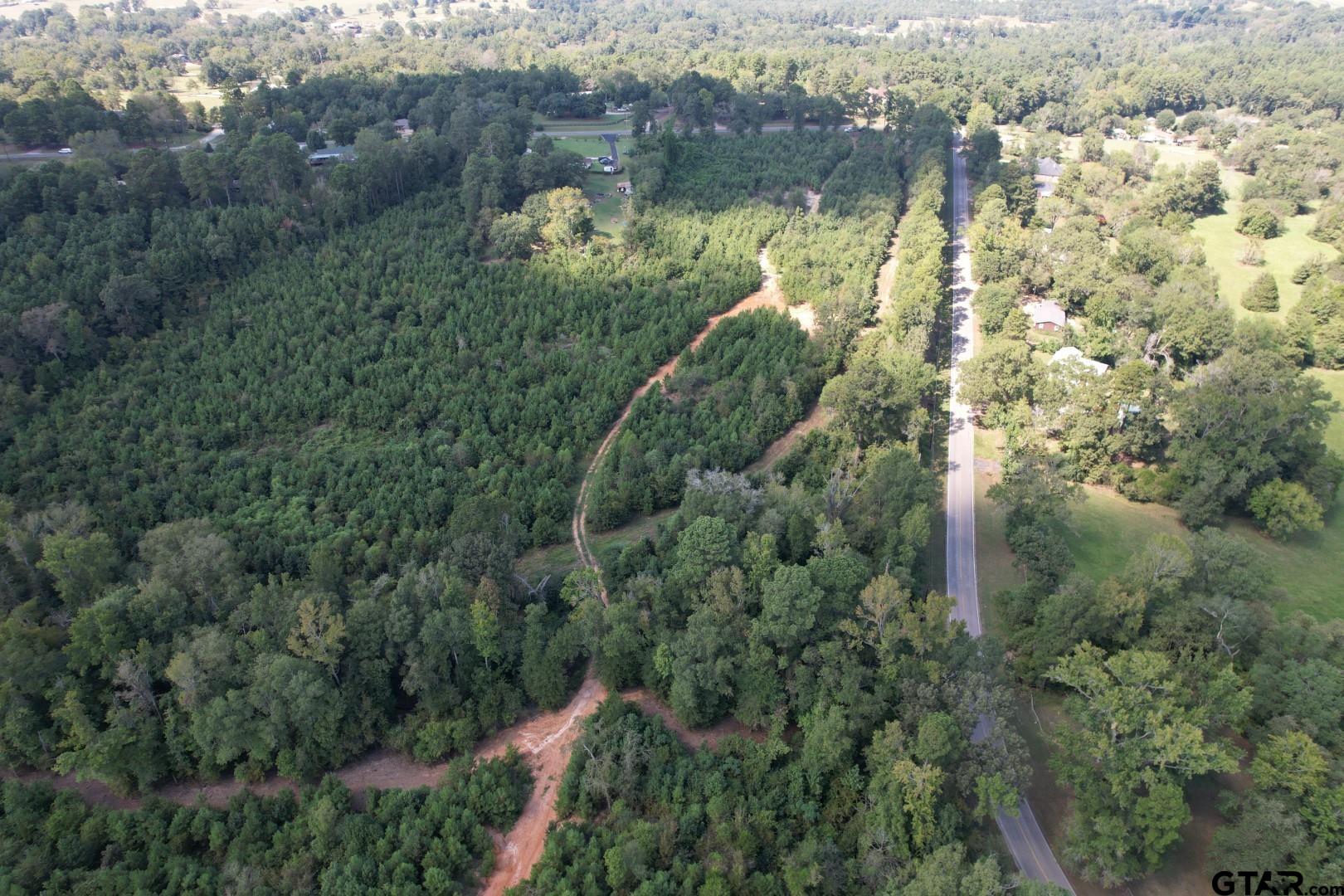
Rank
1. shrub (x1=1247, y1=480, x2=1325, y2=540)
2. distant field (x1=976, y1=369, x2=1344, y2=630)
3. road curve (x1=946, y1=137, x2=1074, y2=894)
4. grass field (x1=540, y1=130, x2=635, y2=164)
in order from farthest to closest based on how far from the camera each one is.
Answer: grass field (x1=540, y1=130, x2=635, y2=164), shrub (x1=1247, y1=480, x2=1325, y2=540), distant field (x1=976, y1=369, x2=1344, y2=630), road curve (x1=946, y1=137, x2=1074, y2=894)

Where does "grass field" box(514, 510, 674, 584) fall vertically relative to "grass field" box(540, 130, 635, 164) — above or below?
below

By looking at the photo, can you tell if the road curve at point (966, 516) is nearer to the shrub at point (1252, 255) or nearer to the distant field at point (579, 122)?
the shrub at point (1252, 255)

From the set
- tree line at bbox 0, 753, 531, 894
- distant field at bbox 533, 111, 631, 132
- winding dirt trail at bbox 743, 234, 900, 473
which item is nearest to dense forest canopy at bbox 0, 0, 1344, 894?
tree line at bbox 0, 753, 531, 894

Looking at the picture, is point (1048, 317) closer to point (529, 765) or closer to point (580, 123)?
point (529, 765)

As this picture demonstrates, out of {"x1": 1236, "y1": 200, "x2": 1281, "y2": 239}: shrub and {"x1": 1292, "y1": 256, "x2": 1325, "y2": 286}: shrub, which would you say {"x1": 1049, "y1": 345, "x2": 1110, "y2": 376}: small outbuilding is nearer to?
{"x1": 1292, "y1": 256, "x2": 1325, "y2": 286}: shrub

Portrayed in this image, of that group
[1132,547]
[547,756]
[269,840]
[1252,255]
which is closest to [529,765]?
[547,756]

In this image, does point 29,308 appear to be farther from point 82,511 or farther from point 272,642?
point 272,642
